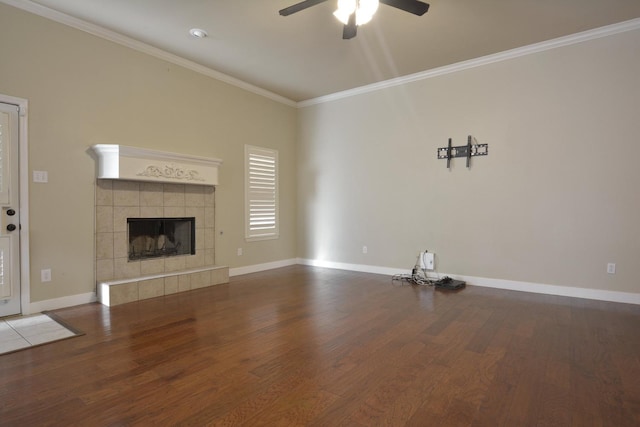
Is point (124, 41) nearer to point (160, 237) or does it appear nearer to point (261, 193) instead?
point (160, 237)

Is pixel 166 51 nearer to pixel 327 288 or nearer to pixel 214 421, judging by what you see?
pixel 327 288

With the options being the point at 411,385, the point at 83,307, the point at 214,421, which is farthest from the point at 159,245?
the point at 411,385

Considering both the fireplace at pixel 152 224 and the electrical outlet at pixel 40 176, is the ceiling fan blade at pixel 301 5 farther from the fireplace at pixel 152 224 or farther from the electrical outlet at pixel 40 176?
the electrical outlet at pixel 40 176

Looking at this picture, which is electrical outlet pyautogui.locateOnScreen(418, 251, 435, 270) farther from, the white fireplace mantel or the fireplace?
the white fireplace mantel

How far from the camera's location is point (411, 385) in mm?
2123

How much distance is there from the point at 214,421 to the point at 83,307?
278 cm

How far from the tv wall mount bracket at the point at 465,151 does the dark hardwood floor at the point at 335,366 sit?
197cm

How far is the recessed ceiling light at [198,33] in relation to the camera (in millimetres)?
3924

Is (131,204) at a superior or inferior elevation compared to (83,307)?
superior

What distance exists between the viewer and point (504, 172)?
4566mm

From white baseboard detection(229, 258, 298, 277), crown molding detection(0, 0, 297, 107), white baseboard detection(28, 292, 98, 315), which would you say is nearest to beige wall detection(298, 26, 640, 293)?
white baseboard detection(229, 258, 298, 277)

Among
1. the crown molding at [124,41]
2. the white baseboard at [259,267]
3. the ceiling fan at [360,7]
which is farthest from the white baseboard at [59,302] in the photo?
the ceiling fan at [360,7]

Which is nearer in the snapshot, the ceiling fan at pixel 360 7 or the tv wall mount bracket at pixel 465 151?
the ceiling fan at pixel 360 7

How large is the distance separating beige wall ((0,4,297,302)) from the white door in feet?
0.40
